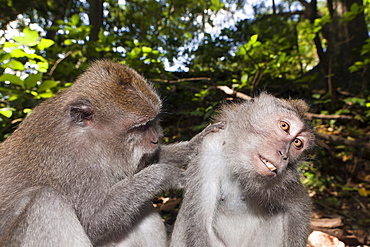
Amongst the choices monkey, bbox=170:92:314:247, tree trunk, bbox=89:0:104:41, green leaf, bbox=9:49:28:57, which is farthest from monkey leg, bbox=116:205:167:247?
tree trunk, bbox=89:0:104:41

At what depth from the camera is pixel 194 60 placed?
797 cm

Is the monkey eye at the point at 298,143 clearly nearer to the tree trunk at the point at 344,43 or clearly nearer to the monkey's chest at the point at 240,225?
the monkey's chest at the point at 240,225

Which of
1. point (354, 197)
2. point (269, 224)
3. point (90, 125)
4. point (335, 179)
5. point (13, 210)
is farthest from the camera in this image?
point (335, 179)

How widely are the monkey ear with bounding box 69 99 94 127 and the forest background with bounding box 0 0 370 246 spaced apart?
1.10 m

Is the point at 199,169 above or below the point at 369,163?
above

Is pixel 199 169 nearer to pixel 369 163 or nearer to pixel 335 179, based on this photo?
pixel 335 179

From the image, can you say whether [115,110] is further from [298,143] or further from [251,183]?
[298,143]

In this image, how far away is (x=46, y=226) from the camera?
8.06ft

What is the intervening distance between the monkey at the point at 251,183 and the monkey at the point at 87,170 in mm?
302

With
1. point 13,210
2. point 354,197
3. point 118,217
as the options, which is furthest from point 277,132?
point 354,197

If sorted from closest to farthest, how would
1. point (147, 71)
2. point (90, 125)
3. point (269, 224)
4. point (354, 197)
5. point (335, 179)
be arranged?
point (90, 125), point (269, 224), point (147, 71), point (354, 197), point (335, 179)

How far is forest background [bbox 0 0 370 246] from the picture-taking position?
4.74 metres

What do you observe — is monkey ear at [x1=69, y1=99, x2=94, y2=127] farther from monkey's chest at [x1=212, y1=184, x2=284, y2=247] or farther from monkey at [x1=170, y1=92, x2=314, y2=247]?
monkey's chest at [x1=212, y1=184, x2=284, y2=247]

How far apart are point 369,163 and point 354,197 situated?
1979 mm
